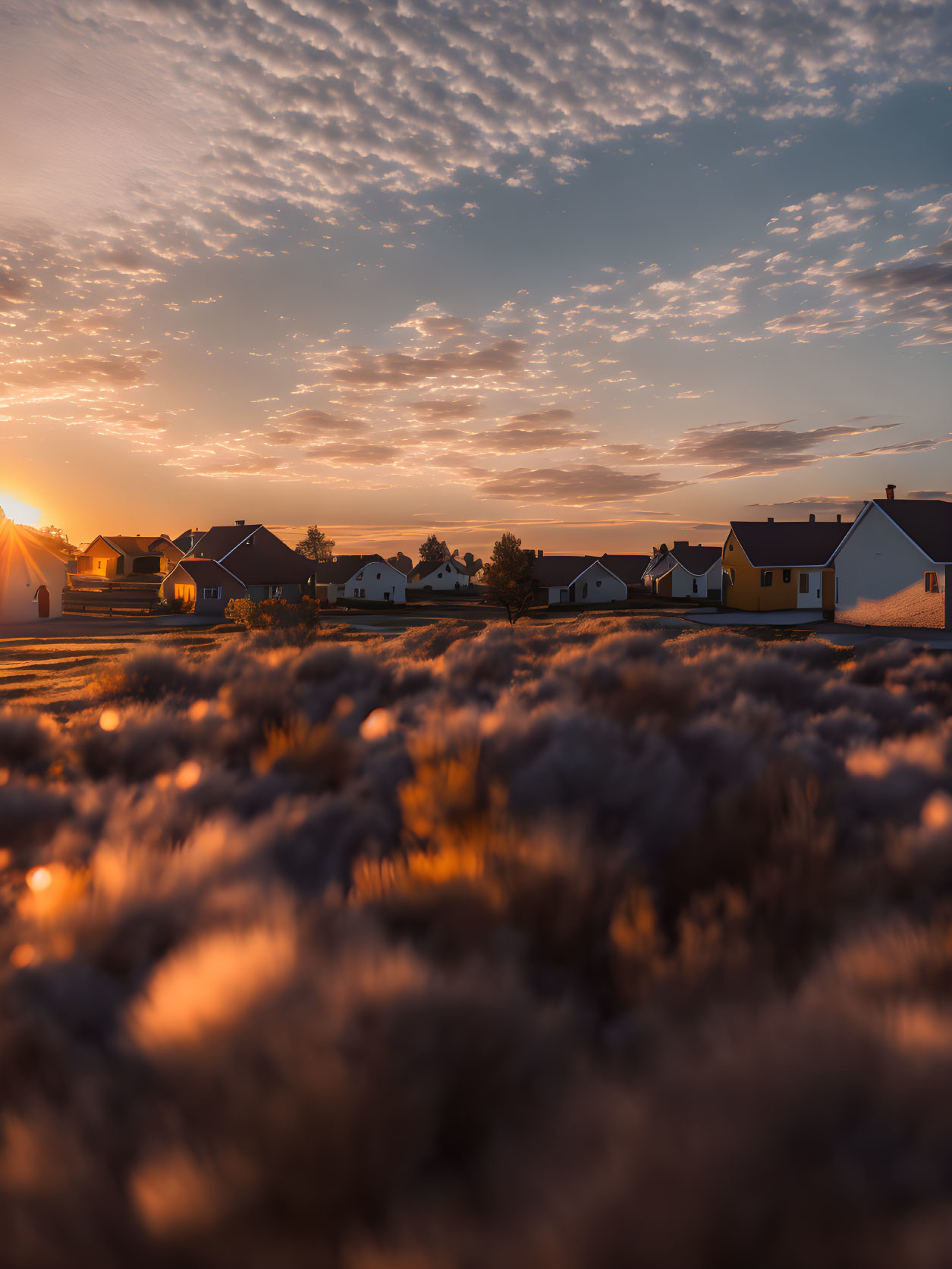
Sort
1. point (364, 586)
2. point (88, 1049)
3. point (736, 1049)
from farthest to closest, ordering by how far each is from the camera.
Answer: point (364, 586) → point (88, 1049) → point (736, 1049)

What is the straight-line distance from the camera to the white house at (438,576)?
109 meters

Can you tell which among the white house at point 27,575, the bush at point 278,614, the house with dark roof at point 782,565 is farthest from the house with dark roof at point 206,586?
the house with dark roof at point 782,565

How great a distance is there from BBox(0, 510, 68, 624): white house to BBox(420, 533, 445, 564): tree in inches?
3155

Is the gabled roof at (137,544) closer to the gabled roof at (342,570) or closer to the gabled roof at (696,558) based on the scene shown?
the gabled roof at (342,570)

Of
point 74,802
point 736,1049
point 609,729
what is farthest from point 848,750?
point 74,802

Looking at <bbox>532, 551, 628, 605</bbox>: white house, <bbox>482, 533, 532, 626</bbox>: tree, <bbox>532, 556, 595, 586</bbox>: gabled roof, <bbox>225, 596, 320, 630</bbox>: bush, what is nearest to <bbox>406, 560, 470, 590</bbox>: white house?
<bbox>532, 551, 628, 605</bbox>: white house

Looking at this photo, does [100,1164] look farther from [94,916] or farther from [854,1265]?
[854,1265]

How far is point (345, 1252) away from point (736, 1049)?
0.67 meters

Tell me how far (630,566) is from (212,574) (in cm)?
6657

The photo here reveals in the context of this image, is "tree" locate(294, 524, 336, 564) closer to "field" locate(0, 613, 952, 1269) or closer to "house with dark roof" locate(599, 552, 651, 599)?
"house with dark roof" locate(599, 552, 651, 599)

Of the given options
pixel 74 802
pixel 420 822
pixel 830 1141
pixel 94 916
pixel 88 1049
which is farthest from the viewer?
pixel 74 802

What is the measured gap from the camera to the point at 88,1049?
1357 mm

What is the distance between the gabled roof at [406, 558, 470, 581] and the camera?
359 ft

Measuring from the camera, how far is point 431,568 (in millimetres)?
109812
